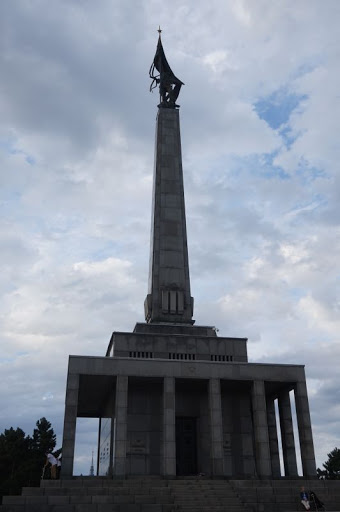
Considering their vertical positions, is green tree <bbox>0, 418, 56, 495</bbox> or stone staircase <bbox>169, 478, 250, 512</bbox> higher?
green tree <bbox>0, 418, 56, 495</bbox>

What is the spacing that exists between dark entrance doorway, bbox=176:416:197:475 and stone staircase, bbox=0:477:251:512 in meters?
4.87

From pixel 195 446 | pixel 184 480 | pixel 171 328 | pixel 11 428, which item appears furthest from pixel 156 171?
pixel 11 428

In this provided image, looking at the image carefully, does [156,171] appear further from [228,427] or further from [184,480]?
[184,480]

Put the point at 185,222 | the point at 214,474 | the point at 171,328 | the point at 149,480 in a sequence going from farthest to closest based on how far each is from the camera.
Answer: the point at 185,222 → the point at 171,328 → the point at 214,474 → the point at 149,480

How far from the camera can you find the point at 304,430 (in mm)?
31984

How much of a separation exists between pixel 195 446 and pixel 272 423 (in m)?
7.35

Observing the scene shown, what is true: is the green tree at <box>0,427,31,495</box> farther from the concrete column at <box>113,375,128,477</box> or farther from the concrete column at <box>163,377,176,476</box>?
the concrete column at <box>163,377,176,476</box>

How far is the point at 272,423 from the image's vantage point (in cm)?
3775

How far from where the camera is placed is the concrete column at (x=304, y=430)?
31.2 metres

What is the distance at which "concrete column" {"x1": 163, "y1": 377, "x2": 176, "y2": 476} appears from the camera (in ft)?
96.1

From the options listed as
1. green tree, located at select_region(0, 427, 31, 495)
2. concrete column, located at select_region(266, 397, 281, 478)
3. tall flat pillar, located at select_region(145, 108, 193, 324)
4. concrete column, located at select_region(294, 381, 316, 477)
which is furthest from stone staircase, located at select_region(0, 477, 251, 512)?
green tree, located at select_region(0, 427, 31, 495)

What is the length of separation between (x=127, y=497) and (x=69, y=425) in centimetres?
809

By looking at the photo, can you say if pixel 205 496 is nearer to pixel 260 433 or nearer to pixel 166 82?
pixel 260 433

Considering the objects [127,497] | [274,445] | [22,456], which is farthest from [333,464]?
[127,497]
